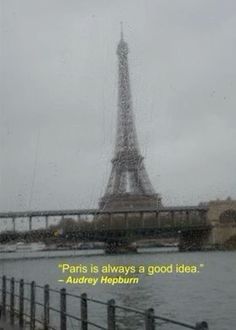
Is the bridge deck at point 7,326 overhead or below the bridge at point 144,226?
below

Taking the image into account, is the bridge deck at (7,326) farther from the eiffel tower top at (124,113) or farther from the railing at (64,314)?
the eiffel tower top at (124,113)

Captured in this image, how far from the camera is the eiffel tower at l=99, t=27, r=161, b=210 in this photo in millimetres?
114625

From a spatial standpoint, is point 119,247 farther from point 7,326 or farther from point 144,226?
point 7,326

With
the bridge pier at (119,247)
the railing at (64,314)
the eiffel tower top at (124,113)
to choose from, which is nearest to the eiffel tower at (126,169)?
the eiffel tower top at (124,113)

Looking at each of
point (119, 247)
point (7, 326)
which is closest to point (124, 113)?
point (119, 247)

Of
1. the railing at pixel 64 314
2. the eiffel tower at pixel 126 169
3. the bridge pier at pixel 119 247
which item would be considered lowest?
the railing at pixel 64 314

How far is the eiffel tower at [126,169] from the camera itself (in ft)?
376

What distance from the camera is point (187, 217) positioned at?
428ft

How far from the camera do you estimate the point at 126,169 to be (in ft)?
377

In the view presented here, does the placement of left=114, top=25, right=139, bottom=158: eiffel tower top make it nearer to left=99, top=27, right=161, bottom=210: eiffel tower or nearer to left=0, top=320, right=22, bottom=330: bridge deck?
left=99, top=27, right=161, bottom=210: eiffel tower

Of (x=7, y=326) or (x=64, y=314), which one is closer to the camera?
(x=64, y=314)

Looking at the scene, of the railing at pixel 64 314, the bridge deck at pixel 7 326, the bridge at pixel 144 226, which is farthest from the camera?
the bridge at pixel 144 226

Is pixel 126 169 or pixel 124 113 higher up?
pixel 124 113

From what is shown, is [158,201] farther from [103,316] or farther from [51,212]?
[103,316]
